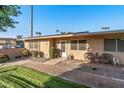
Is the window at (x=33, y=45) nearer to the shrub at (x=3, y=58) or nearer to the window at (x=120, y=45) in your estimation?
the shrub at (x=3, y=58)

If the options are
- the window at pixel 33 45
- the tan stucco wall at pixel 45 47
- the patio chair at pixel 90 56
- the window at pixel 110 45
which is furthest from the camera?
the window at pixel 33 45

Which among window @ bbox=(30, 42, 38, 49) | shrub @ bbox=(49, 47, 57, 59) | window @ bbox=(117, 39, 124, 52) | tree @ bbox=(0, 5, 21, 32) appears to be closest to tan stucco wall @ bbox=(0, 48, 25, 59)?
window @ bbox=(30, 42, 38, 49)

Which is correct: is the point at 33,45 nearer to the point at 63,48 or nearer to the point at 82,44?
the point at 63,48

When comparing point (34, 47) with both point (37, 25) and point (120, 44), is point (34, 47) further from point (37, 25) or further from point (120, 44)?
point (120, 44)

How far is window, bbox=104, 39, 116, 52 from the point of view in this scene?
11.2m

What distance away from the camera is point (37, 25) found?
2631cm

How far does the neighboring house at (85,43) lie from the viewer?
35.9 ft

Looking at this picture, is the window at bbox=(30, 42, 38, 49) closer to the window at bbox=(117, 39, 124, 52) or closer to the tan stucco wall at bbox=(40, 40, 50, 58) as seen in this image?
the tan stucco wall at bbox=(40, 40, 50, 58)

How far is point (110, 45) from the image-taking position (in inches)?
453

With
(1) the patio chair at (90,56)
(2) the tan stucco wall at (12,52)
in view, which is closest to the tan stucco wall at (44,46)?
(2) the tan stucco wall at (12,52)

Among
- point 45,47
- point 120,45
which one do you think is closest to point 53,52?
point 45,47

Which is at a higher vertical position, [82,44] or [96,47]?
[82,44]

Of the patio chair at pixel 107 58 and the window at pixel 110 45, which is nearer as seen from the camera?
the window at pixel 110 45

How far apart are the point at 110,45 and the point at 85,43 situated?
2.55 metres
